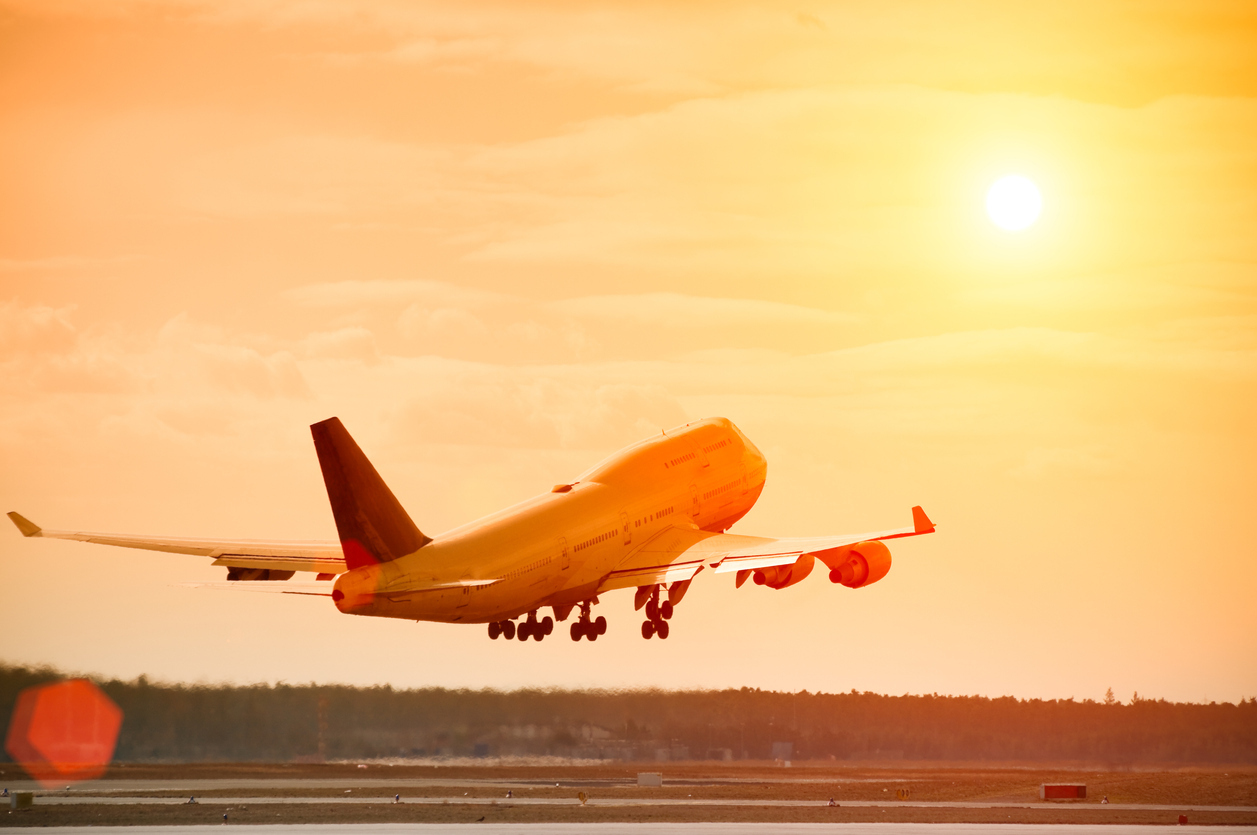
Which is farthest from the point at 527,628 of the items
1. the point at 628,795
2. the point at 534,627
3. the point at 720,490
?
the point at 628,795

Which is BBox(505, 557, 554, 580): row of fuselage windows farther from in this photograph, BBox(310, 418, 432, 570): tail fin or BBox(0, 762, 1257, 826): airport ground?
BBox(0, 762, 1257, 826): airport ground

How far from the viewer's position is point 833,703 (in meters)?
107

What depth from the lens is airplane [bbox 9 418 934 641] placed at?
48.1 m

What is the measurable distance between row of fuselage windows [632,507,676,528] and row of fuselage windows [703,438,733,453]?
4501 millimetres

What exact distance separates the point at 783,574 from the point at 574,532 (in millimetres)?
8876

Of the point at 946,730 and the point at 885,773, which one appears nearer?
the point at 885,773

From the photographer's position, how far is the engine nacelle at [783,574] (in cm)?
5881

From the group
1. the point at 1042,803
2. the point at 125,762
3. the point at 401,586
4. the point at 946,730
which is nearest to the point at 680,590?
the point at 401,586

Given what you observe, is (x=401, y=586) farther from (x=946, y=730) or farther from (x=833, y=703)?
(x=946, y=730)

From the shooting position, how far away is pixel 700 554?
60.0 meters

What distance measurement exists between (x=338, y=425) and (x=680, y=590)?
1740 centimetres

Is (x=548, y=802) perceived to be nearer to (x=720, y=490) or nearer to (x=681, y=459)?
(x=720, y=490)

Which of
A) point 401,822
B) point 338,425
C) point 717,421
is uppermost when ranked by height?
point 717,421

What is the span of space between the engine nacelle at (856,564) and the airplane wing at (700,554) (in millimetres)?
2439
